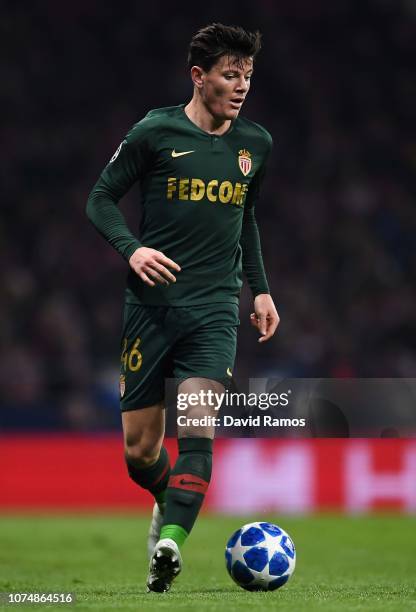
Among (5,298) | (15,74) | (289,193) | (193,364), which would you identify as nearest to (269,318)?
(193,364)

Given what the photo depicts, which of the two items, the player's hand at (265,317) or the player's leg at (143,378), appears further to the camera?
the player's hand at (265,317)

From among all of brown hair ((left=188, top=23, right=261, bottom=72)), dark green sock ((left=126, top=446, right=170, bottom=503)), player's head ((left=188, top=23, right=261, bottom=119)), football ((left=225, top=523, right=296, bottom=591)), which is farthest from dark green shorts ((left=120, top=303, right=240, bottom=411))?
brown hair ((left=188, top=23, right=261, bottom=72))

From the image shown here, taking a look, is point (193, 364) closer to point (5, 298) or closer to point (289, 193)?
point (5, 298)

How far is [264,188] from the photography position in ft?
49.6

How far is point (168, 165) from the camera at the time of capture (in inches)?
192

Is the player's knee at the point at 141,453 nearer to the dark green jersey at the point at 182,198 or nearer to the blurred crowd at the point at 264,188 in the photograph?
the dark green jersey at the point at 182,198

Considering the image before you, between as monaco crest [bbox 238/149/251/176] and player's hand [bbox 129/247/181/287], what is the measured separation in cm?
62

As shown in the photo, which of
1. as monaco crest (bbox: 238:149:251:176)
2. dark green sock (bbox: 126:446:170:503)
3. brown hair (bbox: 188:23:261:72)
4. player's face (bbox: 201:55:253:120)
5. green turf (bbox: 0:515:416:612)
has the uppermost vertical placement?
brown hair (bbox: 188:23:261:72)

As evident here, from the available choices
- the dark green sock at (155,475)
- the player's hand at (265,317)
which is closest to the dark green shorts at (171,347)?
the player's hand at (265,317)

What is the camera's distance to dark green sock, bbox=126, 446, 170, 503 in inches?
212

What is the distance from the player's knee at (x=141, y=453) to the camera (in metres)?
5.18

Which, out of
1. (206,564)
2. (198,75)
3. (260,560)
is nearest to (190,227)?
(198,75)

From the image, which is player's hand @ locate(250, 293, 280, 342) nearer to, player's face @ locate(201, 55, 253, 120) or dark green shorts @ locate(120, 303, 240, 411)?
dark green shorts @ locate(120, 303, 240, 411)

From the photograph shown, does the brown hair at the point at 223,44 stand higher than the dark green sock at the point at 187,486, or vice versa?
the brown hair at the point at 223,44
